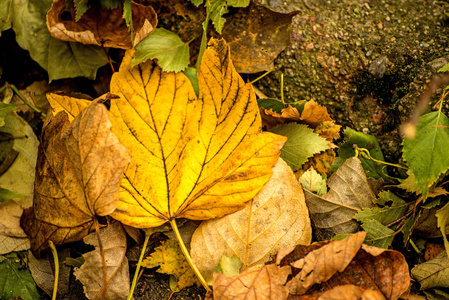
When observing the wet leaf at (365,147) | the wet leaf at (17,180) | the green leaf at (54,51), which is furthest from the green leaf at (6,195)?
the wet leaf at (365,147)

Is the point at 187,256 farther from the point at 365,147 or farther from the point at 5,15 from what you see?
the point at 5,15

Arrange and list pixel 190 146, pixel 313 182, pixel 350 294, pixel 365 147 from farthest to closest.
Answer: pixel 365 147, pixel 313 182, pixel 190 146, pixel 350 294

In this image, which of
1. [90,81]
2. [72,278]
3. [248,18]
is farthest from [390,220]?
[90,81]

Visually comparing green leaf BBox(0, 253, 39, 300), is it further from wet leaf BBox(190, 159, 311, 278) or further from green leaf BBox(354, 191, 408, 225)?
green leaf BBox(354, 191, 408, 225)

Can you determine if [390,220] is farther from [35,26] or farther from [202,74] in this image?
[35,26]

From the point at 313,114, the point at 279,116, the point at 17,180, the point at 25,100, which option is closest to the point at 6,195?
the point at 17,180

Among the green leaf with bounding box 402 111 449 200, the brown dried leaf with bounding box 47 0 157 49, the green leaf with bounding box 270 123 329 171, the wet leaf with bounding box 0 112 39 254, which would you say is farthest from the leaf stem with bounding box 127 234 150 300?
the green leaf with bounding box 402 111 449 200

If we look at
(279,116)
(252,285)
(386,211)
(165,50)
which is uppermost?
(165,50)
